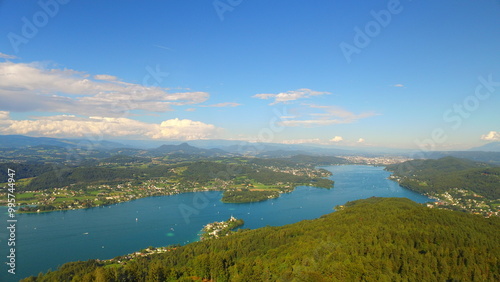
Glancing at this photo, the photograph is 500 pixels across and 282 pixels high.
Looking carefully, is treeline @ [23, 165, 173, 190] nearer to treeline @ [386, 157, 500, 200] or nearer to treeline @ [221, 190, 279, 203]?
treeline @ [221, 190, 279, 203]

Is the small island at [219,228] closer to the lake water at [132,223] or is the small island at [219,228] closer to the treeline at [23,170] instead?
the lake water at [132,223]

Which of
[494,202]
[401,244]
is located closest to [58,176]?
[401,244]

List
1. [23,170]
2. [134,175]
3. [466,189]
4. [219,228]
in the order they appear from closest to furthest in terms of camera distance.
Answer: [219,228]
[466,189]
[23,170]
[134,175]

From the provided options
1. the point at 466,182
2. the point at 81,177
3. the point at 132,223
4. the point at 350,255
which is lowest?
the point at 132,223

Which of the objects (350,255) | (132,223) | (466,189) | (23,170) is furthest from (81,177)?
(466,189)

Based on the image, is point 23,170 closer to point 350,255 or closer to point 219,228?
point 219,228

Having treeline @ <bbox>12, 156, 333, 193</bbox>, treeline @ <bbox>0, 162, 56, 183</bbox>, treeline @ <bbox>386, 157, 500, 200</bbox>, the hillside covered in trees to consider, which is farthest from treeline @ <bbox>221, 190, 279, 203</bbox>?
treeline @ <bbox>0, 162, 56, 183</bbox>

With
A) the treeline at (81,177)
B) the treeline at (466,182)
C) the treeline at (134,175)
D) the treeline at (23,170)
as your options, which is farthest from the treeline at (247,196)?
the treeline at (23,170)
